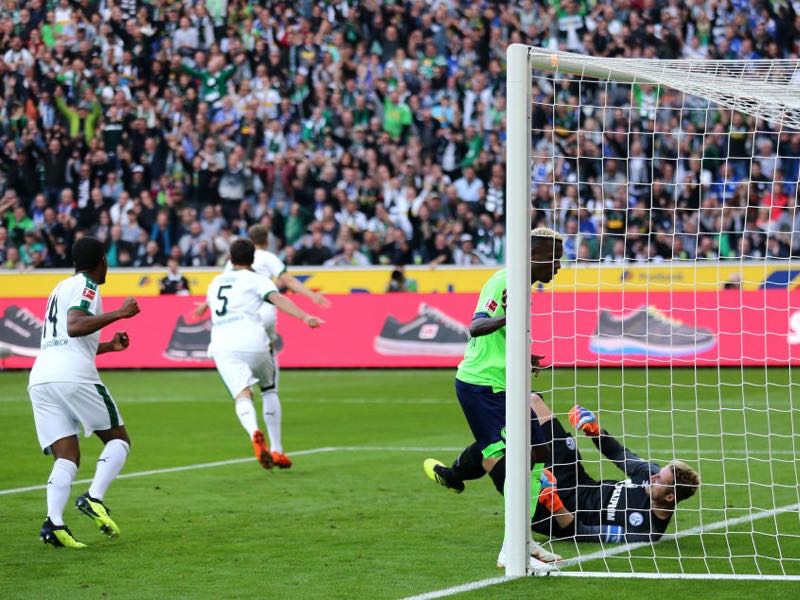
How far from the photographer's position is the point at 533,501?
779cm

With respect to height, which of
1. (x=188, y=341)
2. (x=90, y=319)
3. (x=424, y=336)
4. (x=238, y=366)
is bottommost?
(x=188, y=341)

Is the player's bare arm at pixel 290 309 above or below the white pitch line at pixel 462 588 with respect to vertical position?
above

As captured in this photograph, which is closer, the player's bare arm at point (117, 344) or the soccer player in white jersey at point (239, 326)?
the player's bare arm at point (117, 344)

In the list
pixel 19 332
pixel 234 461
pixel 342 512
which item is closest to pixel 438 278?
pixel 19 332

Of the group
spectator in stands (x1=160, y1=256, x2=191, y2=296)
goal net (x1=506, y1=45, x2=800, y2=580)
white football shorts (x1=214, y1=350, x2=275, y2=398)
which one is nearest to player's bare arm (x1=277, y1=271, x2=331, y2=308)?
white football shorts (x1=214, y1=350, x2=275, y2=398)

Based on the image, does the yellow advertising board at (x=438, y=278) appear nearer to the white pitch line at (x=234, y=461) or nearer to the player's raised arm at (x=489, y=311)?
the white pitch line at (x=234, y=461)

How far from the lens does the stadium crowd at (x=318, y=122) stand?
984 inches

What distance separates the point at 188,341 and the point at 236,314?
11284 mm

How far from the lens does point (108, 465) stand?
27.3 feet

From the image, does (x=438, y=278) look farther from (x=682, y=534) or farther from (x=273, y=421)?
(x=682, y=534)

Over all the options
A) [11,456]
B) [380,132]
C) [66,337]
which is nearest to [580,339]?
[380,132]

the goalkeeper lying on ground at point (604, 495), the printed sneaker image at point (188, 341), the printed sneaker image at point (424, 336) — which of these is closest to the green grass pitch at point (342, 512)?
the goalkeeper lying on ground at point (604, 495)

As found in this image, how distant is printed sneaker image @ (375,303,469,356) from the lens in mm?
22203

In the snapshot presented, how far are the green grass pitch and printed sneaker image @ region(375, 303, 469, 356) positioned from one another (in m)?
4.85
